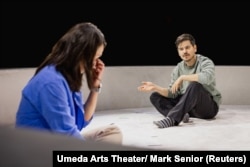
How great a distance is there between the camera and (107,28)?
19.7 feet

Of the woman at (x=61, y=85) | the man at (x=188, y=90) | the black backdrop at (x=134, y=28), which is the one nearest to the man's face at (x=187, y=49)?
the man at (x=188, y=90)

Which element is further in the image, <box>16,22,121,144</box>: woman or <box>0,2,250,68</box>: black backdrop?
<box>0,2,250,68</box>: black backdrop

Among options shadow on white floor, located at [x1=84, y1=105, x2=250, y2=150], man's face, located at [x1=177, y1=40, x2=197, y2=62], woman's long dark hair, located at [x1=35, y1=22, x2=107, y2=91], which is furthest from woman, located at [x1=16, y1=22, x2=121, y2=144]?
man's face, located at [x1=177, y1=40, x2=197, y2=62]

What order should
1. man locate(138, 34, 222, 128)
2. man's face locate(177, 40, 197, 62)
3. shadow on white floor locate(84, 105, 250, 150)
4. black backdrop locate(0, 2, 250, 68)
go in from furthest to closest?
black backdrop locate(0, 2, 250, 68)
man's face locate(177, 40, 197, 62)
man locate(138, 34, 222, 128)
shadow on white floor locate(84, 105, 250, 150)

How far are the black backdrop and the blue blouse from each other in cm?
422

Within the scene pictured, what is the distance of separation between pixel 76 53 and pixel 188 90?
63.9 inches

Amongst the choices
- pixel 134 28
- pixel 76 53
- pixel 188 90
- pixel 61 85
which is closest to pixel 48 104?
pixel 61 85

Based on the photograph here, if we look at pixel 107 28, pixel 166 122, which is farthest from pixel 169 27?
pixel 166 122

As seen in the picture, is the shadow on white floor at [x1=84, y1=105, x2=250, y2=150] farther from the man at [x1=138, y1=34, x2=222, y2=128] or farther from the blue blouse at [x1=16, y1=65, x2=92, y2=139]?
the blue blouse at [x1=16, y1=65, x2=92, y2=139]

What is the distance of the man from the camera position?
3.04m

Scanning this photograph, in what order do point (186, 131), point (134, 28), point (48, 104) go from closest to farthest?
point (48, 104), point (186, 131), point (134, 28)

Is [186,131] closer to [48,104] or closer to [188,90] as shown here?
[188,90]

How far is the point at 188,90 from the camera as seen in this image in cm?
308

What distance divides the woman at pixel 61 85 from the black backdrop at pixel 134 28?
164 inches
